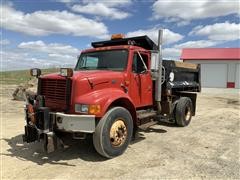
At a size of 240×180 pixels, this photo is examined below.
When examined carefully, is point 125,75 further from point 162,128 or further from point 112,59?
point 162,128

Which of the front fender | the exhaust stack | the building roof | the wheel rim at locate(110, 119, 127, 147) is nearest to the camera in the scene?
the front fender

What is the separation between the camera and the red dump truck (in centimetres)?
514

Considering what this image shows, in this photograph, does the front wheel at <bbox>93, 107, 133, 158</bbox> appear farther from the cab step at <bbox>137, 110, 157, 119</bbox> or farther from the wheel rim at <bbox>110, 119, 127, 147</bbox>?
the cab step at <bbox>137, 110, 157, 119</bbox>

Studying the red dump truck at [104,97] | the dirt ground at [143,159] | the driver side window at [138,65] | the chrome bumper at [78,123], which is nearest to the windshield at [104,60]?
the red dump truck at [104,97]

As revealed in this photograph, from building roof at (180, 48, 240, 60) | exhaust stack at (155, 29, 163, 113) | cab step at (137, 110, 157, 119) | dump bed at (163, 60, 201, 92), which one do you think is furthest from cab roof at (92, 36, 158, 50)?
building roof at (180, 48, 240, 60)

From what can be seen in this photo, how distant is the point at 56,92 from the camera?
18.4ft

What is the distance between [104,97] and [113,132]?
72cm

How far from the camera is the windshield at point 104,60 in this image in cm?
632

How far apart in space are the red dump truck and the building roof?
22.4 m

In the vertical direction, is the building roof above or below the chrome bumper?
above

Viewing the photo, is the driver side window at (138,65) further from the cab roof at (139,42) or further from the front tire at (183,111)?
the front tire at (183,111)

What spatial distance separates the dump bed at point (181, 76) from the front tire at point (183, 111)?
1.48 feet

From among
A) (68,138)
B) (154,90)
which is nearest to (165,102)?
(154,90)

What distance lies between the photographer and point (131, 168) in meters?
4.93
